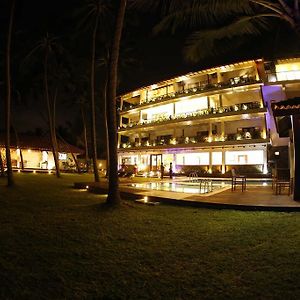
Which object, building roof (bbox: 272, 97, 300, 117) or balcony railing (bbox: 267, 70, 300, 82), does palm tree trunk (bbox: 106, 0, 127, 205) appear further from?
balcony railing (bbox: 267, 70, 300, 82)

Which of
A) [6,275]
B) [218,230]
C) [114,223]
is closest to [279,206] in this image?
[218,230]

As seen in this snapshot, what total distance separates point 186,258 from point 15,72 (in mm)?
28758

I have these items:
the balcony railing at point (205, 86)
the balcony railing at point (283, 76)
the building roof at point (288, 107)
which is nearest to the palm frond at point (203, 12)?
the building roof at point (288, 107)

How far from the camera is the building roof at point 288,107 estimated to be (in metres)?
8.57

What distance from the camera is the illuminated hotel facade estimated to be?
2844 cm

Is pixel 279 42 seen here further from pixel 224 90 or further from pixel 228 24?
pixel 224 90

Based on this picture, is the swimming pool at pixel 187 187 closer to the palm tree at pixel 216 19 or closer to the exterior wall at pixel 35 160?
the palm tree at pixel 216 19

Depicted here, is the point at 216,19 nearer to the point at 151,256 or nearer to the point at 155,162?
the point at 151,256

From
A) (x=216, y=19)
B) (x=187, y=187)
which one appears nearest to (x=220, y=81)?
(x=187, y=187)

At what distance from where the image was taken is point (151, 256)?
16.5 ft

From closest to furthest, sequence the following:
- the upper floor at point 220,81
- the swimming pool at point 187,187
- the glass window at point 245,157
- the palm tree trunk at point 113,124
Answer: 1. the palm tree trunk at point 113,124
2. the swimming pool at point 187,187
3. the upper floor at point 220,81
4. the glass window at point 245,157

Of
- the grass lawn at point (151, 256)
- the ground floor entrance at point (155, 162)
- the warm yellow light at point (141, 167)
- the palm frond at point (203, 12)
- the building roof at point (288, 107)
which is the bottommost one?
the grass lawn at point (151, 256)

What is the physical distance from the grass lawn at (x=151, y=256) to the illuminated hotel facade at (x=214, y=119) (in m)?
21.5

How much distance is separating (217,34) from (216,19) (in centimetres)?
46
